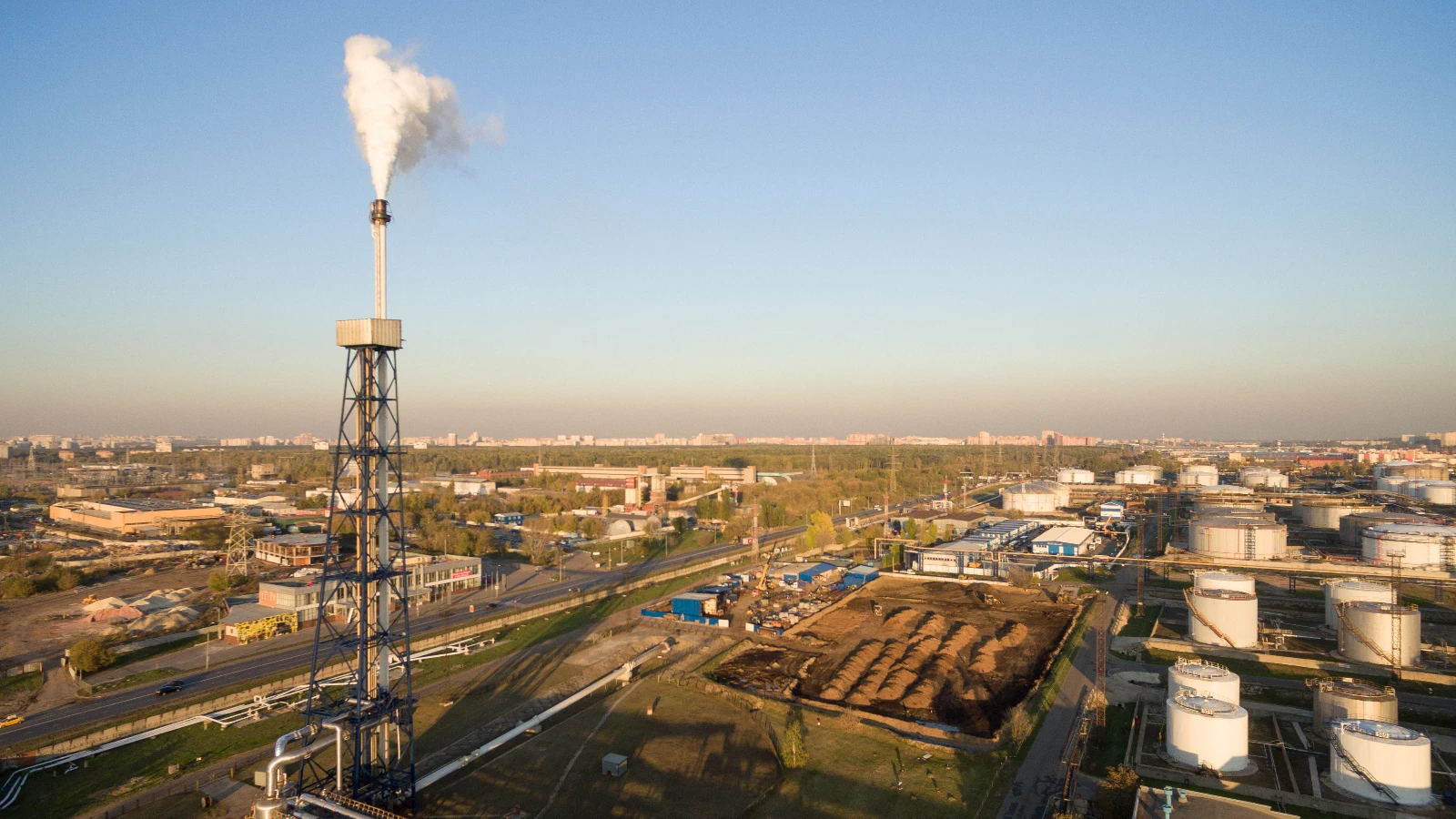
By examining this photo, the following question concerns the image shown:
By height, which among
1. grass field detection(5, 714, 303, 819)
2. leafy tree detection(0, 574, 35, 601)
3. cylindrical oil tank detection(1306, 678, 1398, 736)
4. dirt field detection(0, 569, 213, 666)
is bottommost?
dirt field detection(0, 569, 213, 666)

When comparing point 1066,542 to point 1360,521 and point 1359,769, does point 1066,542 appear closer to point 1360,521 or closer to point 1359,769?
point 1360,521

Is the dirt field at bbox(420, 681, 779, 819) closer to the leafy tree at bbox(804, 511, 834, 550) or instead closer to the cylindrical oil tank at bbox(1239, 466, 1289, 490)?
the leafy tree at bbox(804, 511, 834, 550)

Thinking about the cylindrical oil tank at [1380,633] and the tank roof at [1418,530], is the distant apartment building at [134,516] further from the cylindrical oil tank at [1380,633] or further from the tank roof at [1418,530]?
the tank roof at [1418,530]

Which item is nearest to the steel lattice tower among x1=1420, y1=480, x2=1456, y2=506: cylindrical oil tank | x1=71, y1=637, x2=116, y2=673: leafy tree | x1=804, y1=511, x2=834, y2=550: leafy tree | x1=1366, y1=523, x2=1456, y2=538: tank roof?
x1=71, y1=637, x2=116, y2=673: leafy tree

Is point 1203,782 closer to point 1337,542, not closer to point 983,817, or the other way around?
point 983,817

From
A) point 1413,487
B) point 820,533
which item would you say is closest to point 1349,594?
point 820,533

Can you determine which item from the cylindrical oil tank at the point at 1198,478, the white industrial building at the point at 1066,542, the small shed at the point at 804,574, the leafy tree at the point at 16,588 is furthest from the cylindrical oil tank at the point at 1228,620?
the cylindrical oil tank at the point at 1198,478
